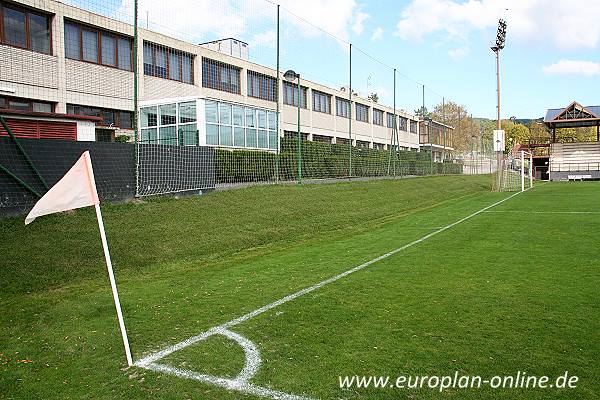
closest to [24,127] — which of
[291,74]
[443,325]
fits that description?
[291,74]

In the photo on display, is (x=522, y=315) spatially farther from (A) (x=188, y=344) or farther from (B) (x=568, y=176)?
(B) (x=568, y=176)

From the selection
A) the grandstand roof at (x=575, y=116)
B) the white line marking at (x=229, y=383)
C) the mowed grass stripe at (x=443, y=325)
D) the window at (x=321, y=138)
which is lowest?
the white line marking at (x=229, y=383)

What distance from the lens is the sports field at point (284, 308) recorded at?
372 cm

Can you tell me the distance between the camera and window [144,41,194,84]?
2655cm

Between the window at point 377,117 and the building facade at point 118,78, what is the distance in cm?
2845

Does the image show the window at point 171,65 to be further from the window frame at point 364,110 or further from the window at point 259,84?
the window frame at point 364,110

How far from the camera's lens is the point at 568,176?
47.1 metres

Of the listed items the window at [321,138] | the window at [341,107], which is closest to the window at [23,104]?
the window at [321,138]

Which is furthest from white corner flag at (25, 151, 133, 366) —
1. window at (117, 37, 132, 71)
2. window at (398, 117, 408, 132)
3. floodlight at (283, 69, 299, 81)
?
window at (398, 117, 408, 132)

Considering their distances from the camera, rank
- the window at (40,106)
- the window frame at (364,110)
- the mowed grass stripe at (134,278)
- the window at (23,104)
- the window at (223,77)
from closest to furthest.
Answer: the mowed grass stripe at (134,278) < the window at (23,104) < the window at (40,106) < the window at (223,77) < the window frame at (364,110)

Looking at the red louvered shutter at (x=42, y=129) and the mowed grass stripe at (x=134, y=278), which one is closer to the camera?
the mowed grass stripe at (x=134, y=278)

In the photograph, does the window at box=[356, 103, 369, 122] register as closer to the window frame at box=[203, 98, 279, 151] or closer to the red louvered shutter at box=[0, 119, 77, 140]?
the window frame at box=[203, 98, 279, 151]

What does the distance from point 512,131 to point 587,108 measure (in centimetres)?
4020

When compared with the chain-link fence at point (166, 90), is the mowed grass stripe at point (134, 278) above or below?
below
